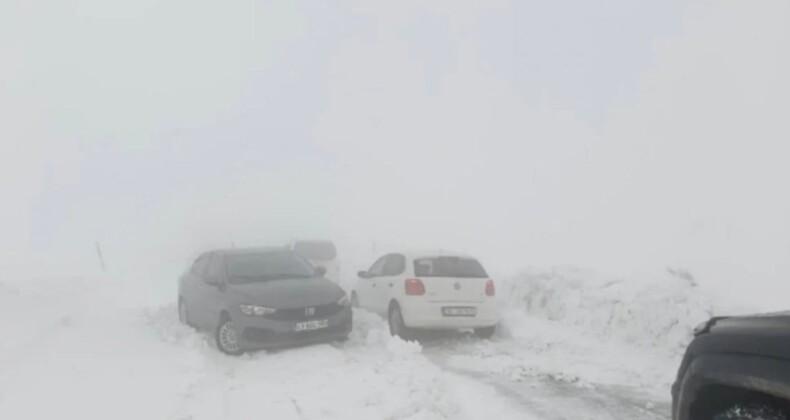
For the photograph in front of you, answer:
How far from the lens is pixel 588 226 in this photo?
32.2 metres

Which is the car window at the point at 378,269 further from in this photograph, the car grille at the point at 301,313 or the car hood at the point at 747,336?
the car hood at the point at 747,336

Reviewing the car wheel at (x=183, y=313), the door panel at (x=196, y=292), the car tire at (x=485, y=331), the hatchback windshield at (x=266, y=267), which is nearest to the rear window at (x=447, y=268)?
the car tire at (x=485, y=331)

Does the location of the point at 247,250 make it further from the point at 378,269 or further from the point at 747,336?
the point at 747,336

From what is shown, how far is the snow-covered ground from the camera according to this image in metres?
7.19

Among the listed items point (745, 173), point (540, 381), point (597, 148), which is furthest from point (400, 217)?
point (540, 381)

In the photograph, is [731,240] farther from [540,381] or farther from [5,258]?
[5,258]

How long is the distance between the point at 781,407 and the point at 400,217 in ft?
175

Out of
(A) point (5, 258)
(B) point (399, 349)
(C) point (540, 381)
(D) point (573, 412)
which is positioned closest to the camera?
(D) point (573, 412)

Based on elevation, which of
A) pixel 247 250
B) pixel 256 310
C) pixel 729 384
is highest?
pixel 729 384

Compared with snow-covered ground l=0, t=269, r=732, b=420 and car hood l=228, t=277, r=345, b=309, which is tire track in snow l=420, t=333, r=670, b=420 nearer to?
snow-covered ground l=0, t=269, r=732, b=420

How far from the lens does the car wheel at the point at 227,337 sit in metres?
10.5

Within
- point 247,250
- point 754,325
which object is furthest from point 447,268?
point 754,325

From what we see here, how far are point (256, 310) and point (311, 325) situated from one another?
2.88 feet

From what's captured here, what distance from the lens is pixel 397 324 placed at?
11898 mm
